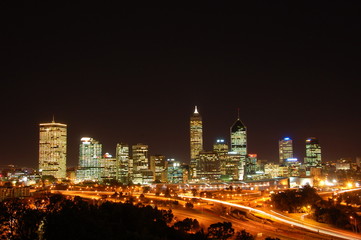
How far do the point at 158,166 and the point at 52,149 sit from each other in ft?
149

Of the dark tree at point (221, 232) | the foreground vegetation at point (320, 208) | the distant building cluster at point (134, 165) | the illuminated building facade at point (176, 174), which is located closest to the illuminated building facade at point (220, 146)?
the distant building cluster at point (134, 165)

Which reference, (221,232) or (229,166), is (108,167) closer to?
(229,166)

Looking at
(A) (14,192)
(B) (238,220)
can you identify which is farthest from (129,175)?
(B) (238,220)

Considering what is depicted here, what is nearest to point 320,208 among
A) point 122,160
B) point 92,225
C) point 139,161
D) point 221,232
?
point 221,232

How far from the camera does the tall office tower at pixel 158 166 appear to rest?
184 metres

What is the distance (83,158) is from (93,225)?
16830 centimetres

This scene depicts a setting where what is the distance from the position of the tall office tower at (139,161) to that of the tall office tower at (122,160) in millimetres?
2991

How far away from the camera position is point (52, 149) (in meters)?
181

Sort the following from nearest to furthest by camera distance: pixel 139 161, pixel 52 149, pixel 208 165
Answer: pixel 208 165
pixel 52 149
pixel 139 161

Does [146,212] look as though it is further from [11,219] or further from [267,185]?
[267,185]

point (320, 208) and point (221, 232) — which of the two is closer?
point (221, 232)

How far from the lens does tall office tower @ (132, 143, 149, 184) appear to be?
173812 millimetres

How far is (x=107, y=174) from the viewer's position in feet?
612

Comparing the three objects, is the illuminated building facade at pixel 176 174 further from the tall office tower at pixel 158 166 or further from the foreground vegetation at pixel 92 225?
the foreground vegetation at pixel 92 225
